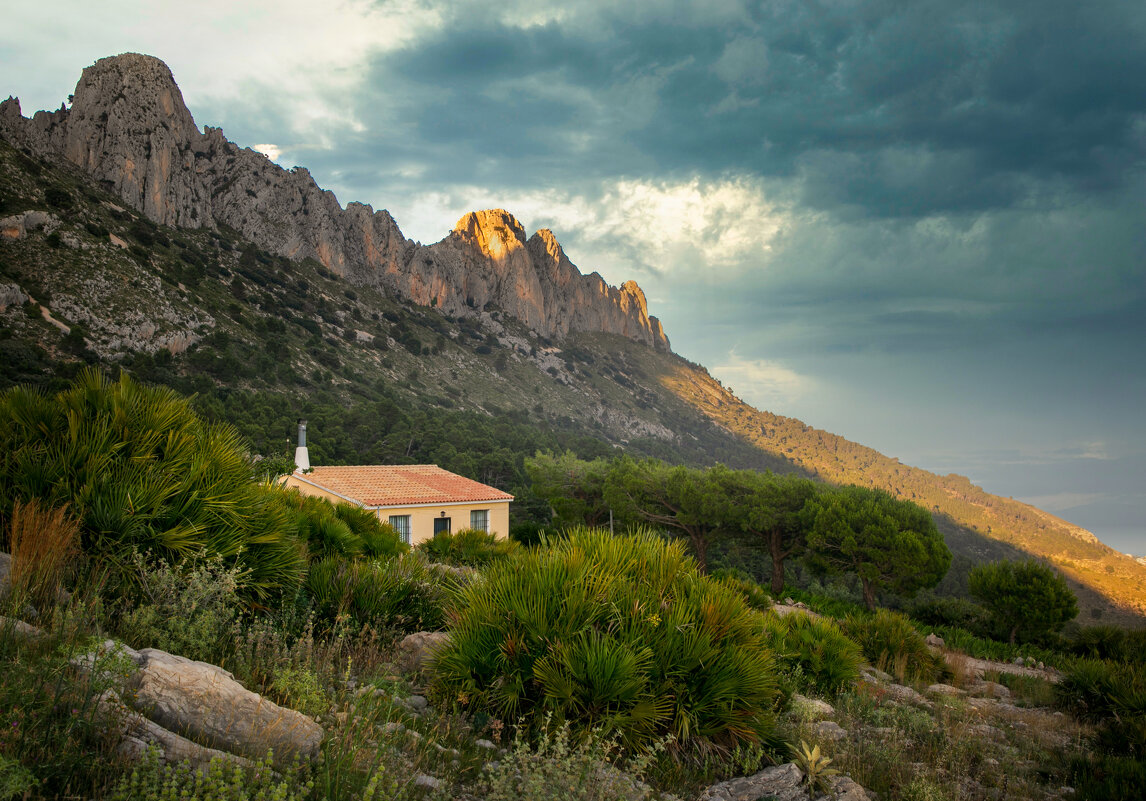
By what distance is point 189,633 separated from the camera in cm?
382

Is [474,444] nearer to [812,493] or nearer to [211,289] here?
[812,493]

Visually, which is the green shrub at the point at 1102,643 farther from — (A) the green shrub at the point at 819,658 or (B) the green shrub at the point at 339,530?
(B) the green shrub at the point at 339,530

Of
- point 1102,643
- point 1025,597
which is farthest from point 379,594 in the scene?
point 1025,597

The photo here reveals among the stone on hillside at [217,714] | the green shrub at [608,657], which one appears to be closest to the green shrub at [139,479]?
the stone on hillside at [217,714]

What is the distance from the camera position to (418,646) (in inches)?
214

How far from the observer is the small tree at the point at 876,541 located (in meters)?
21.0

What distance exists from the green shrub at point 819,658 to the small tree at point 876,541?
1477 cm

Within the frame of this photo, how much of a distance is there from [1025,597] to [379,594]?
2019cm

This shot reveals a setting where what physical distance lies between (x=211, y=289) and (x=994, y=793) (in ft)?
202

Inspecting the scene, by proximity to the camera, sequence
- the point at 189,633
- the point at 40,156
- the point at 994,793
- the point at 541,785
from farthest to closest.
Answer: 1. the point at 40,156
2. the point at 994,793
3. the point at 189,633
4. the point at 541,785

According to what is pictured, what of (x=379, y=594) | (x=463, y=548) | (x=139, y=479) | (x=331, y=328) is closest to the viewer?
(x=139, y=479)

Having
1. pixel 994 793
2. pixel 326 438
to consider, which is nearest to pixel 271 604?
pixel 994 793

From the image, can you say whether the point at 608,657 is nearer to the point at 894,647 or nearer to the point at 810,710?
the point at 810,710

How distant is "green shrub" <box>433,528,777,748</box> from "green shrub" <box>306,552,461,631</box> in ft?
3.93
